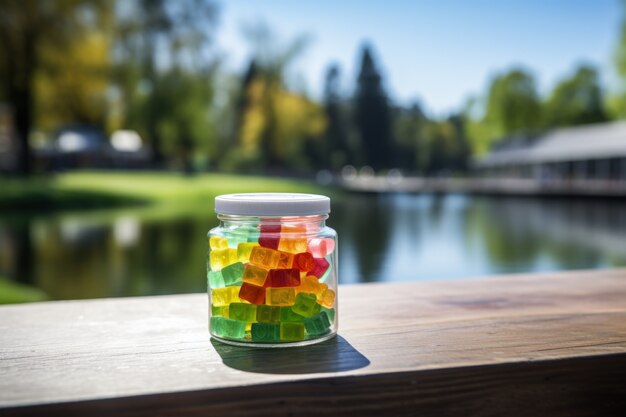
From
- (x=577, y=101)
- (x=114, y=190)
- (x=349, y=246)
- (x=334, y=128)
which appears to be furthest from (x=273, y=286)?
(x=577, y=101)

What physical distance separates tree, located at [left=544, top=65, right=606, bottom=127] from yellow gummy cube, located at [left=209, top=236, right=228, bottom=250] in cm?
5008

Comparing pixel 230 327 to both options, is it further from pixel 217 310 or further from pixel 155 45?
pixel 155 45

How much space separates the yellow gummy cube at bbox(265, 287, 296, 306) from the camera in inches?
47.7

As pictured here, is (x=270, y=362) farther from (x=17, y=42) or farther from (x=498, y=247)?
(x=17, y=42)

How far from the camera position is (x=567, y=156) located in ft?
114

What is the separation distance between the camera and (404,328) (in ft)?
4.48

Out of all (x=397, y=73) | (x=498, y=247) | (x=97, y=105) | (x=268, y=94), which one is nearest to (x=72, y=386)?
(x=498, y=247)

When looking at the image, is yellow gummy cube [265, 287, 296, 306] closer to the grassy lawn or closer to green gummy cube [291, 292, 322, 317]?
green gummy cube [291, 292, 322, 317]

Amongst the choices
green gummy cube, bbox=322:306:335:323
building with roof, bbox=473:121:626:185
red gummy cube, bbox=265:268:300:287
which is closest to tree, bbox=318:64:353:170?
building with roof, bbox=473:121:626:185

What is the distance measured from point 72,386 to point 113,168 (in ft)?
134

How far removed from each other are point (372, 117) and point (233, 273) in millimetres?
50568

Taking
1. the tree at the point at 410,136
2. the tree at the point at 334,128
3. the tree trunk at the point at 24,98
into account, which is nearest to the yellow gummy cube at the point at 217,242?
the tree trunk at the point at 24,98

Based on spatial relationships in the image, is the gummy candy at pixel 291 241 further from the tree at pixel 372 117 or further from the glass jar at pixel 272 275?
the tree at pixel 372 117

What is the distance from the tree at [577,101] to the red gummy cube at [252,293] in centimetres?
5018
